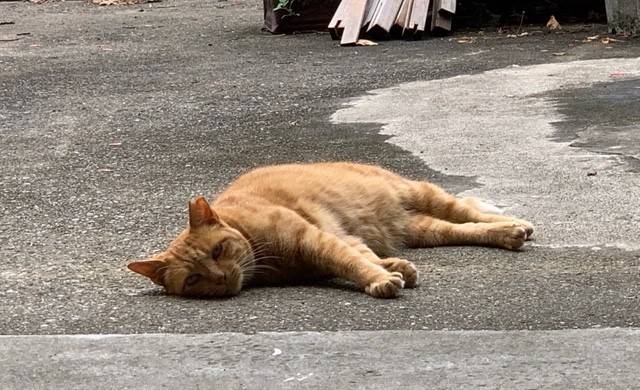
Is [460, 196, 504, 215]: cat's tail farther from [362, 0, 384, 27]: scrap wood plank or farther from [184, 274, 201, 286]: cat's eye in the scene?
[362, 0, 384, 27]: scrap wood plank

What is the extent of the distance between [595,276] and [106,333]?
6.24ft

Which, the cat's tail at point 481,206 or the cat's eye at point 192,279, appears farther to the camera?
the cat's tail at point 481,206

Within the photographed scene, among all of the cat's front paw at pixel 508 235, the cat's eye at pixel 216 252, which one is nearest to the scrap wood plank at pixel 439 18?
the cat's front paw at pixel 508 235

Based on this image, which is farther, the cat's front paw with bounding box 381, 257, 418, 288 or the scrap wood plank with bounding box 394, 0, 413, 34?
the scrap wood plank with bounding box 394, 0, 413, 34

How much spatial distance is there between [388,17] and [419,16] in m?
0.33

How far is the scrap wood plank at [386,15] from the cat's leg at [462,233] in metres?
6.36

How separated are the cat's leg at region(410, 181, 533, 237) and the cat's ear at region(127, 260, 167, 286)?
1420 millimetres

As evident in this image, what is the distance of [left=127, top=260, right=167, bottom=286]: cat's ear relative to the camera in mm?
4133

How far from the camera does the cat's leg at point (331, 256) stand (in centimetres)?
406

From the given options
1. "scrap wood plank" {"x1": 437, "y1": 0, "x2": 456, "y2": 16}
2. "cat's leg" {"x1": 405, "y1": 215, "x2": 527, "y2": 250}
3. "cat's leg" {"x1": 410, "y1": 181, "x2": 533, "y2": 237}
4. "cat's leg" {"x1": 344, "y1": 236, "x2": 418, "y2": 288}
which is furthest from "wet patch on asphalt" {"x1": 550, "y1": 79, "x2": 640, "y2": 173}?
"scrap wood plank" {"x1": 437, "y1": 0, "x2": 456, "y2": 16}

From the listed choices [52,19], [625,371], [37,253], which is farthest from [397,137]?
[52,19]

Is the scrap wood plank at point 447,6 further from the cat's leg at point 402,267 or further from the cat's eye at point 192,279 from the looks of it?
the cat's eye at point 192,279

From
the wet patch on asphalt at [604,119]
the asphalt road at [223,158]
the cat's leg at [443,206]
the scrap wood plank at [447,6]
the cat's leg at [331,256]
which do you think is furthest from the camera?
the scrap wood plank at [447,6]

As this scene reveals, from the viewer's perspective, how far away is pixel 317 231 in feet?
14.3
